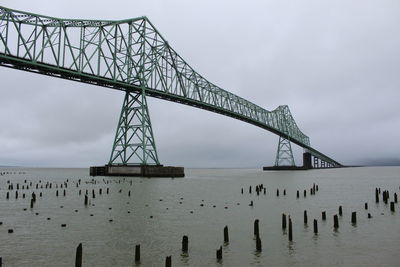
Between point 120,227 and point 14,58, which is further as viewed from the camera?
point 14,58

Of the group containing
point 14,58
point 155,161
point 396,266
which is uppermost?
point 14,58

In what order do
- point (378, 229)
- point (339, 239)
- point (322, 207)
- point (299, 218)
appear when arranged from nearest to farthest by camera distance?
1. point (339, 239)
2. point (378, 229)
3. point (299, 218)
4. point (322, 207)

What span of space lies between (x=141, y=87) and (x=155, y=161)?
1502cm

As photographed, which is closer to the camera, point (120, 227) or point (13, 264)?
point (13, 264)

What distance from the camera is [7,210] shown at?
94.9 ft

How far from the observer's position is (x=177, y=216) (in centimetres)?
2633

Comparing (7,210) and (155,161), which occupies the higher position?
(155,161)

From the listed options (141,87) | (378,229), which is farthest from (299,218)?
(141,87)

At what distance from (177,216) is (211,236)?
25.5ft

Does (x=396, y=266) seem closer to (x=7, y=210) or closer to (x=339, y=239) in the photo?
(x=339, y=239)

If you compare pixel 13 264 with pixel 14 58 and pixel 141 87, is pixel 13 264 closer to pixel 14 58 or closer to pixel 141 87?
pixel 14 58

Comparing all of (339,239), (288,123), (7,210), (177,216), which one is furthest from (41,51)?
(288,123)

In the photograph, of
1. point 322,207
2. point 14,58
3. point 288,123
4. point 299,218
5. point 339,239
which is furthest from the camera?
point 288,123

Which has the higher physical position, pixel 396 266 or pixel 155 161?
pixel 155 161
